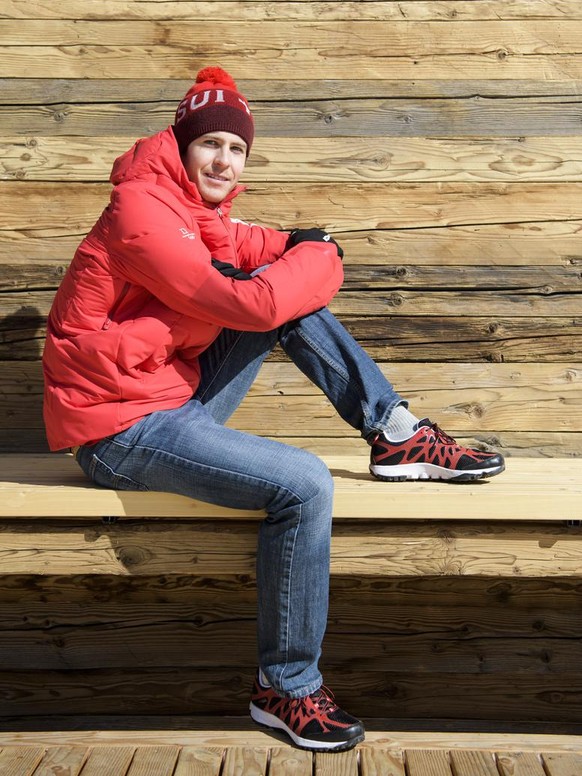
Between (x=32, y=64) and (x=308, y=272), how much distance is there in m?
1.31

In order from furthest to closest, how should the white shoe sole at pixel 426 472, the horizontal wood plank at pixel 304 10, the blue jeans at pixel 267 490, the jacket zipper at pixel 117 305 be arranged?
1. the horizontal wood plank at pixel 304 10
2. the white shoe sole at pixel 426 472
3. the jacket zipper at pixel 117 305
4. the blue jeans at pixel 267 490

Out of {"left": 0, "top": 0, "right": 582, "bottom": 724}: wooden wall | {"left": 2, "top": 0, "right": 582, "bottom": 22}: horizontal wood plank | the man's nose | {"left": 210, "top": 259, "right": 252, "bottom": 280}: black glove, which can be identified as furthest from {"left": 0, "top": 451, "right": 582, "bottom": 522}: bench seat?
{"left": 2, "top": 0, "right": 582, "bottom": 22}: horizontal wood plank

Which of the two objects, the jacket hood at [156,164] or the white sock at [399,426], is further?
the white sock at [399,426]

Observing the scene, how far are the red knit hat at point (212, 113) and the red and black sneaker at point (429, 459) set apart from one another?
0.86 m

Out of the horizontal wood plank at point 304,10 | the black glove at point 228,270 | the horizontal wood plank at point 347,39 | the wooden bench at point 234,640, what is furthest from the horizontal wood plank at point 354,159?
the wooden bench at point 234,640

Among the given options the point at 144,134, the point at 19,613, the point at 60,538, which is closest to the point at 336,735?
the point at 60,538

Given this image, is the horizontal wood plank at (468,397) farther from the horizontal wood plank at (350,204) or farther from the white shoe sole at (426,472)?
the white shoe sole at (426,472)

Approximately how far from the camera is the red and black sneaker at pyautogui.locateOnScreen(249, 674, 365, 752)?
88.0 inches

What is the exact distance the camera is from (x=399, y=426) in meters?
2.41

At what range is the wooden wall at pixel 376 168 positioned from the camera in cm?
298

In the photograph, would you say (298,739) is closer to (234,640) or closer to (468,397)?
(234,640)

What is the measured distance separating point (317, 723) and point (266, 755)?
158 millimetres

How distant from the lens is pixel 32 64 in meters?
3.00

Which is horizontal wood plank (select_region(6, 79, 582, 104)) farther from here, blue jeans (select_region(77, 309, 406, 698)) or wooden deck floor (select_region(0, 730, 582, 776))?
wooden deck floor (select_region(0, 730, 582, 776))
